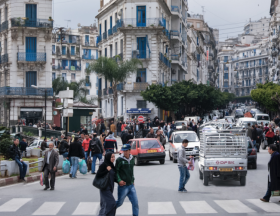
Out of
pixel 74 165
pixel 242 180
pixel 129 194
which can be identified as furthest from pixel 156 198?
pixel 74 165

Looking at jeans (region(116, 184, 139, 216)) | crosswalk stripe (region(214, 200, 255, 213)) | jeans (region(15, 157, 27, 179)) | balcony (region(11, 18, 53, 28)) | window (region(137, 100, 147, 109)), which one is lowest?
crosswalk stripe (region(214, 200, 255, 213))

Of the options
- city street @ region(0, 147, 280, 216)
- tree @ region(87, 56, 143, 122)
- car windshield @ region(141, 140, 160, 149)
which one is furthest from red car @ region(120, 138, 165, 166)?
tree @ region(87, 56, 143, 122)

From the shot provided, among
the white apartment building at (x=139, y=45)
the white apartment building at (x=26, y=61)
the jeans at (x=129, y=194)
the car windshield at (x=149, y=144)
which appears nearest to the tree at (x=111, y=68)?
the white apartment building at (x=139, y=45)

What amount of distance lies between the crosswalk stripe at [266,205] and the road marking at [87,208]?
4.17 m

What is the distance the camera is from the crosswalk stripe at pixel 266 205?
1173 cm

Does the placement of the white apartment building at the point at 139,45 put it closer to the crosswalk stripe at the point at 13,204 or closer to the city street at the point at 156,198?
the city street at the point at 156,198

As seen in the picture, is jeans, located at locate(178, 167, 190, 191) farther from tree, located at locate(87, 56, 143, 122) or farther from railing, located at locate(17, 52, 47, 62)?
railing, located at locate(17, 52, 47, 62)

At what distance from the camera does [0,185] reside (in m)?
17.0

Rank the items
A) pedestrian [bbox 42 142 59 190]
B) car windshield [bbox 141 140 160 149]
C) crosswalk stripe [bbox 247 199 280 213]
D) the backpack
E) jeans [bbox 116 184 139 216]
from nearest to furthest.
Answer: jeans [bbox 116 184 139 216]
crosswalk stripe [bbox 247 199 280 213]
pedestrian [bbox 42 142 59 190]
the backpack
car windshield [bbox 141 140 160 149]

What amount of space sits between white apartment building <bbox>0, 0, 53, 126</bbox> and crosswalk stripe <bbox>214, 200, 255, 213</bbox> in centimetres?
3523

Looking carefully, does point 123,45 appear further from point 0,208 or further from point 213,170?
point 0,208

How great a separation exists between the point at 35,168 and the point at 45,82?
2623cm

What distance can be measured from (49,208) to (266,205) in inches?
220

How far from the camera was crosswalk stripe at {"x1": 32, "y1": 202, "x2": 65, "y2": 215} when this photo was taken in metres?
11.5
